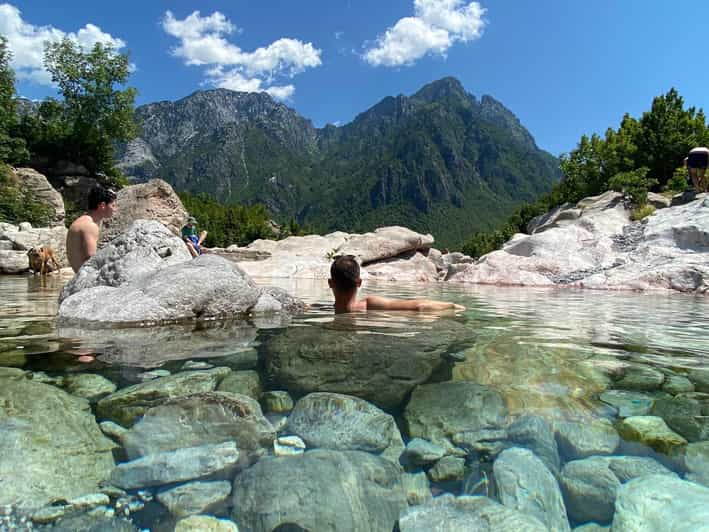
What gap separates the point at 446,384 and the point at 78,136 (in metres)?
42.6

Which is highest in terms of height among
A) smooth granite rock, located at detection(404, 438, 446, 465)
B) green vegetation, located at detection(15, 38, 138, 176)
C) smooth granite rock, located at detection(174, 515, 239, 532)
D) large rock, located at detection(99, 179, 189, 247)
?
green vegetation, located at detection(15, 38, 138, 176)

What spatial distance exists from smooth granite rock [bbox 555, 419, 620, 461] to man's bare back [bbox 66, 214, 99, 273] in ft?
22.7

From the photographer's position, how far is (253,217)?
6141cm

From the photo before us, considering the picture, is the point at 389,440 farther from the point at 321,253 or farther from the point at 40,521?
the point at 321,253

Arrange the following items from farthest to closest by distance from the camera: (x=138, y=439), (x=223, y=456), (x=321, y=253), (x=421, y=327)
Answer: (x=321, y=253)
(x=421, y=327)
(x=138, y=439)
(x=223, y=456)

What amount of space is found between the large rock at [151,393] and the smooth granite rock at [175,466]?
436 millimetres

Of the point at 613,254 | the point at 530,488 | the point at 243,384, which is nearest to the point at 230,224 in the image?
the point at 613,254

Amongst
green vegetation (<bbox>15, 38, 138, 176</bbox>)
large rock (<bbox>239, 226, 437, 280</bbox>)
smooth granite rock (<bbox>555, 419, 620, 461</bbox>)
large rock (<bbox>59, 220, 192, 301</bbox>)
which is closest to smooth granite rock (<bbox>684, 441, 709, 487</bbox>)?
smooth granite rock (<bbox>555, 419, 620, 461</bbox>)

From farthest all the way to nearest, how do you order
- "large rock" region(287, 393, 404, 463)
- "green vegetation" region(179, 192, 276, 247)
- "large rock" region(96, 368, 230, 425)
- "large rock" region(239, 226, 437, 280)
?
"green vegetation" region(179, 192, 276, 247) < "large rock" region(239, 226, 437, 280) < "large rock" region(96, 368, 230, 425) < "large rock" region(287, 393, 404, 463)

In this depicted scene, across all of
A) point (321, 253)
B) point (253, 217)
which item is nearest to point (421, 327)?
point (321, 253)

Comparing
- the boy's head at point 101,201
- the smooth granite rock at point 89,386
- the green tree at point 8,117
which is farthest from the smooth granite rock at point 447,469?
the green tree at point 8,117

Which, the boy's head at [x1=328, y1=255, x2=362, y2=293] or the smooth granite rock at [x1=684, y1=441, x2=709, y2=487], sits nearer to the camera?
the smooth granite rock at [x1=684, y1=441, x2=709, y2=487]

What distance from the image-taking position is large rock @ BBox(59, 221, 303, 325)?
465 centimetres

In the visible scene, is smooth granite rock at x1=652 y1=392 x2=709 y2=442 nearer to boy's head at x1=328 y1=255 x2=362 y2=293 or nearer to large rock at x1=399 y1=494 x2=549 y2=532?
large rock at x1=399 y1=494 x2=549 y2=532
